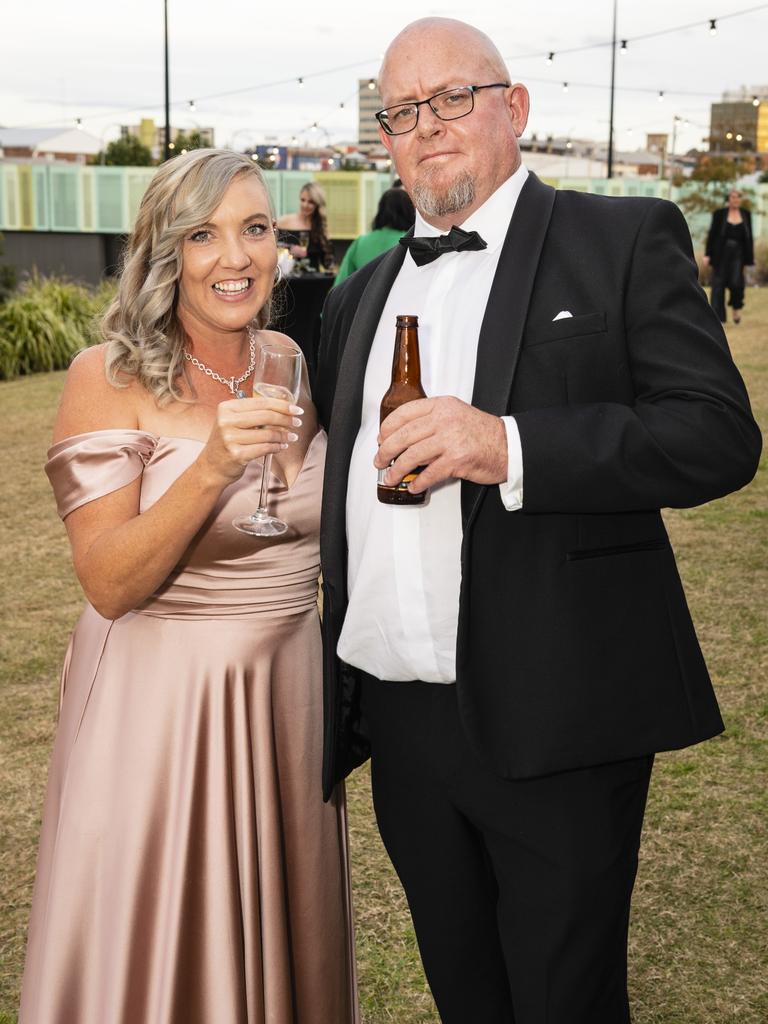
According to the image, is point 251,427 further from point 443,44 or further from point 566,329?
point 443,44

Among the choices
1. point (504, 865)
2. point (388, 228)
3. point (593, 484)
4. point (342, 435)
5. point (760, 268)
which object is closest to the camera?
point (593, 484)

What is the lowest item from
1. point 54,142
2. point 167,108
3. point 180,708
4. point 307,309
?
point 180,708

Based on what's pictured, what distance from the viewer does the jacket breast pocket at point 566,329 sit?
7.46ft

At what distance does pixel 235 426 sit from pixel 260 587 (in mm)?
607

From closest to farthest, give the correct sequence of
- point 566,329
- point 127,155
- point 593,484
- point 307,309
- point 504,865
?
point 593,484 < point 566,329 < point 504,865 < point 307,309 < point 127,155

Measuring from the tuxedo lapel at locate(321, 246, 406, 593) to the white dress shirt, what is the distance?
0.02 meters

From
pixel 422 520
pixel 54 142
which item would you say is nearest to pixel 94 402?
pixel 422 520

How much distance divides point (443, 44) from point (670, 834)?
3059 mm

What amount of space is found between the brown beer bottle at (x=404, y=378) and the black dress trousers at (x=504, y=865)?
1.50 feet

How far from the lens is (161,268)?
2861mm

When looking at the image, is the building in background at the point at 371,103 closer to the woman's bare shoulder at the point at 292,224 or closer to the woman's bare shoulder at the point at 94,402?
the woman's bare shoulder at the point at 94,402

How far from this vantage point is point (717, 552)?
26.0 feet

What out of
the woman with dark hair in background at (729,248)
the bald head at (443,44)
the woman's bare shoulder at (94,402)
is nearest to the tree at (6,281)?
the woman with dark hair in background at (729,248)

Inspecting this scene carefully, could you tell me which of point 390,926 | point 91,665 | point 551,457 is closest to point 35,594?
point 390,926
